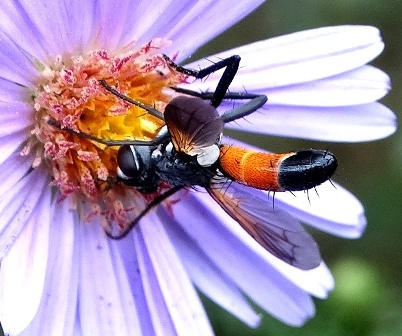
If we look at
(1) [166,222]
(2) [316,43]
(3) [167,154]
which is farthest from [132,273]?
(2) [316,43]

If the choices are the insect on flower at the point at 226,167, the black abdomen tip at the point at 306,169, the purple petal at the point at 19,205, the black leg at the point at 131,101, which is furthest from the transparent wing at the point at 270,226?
the purple petal at the point at 19,205

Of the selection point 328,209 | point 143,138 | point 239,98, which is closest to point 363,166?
point 328,209

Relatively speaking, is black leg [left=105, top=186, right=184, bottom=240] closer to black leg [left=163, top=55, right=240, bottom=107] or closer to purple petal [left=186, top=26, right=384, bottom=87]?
black leg [left=163, top=55, right=240, bottom=107]

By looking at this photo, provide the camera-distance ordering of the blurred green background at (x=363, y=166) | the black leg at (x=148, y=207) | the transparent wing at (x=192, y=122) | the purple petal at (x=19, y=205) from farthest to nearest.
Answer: the blurred green background at (x=363, y=166)
the black leg at (x=148, y=207)
the purple petal at (x=19, y=205)
the transparent wing at (x=192, y=122)

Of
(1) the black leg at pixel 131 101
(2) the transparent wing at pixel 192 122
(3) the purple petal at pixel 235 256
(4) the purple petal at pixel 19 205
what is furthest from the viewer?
(3) the purple petal at pixel 235 256

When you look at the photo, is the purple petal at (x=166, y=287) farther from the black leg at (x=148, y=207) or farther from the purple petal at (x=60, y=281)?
the purple petal at (x=60, y=281)

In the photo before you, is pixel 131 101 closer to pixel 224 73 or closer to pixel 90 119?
pixel 90 119
